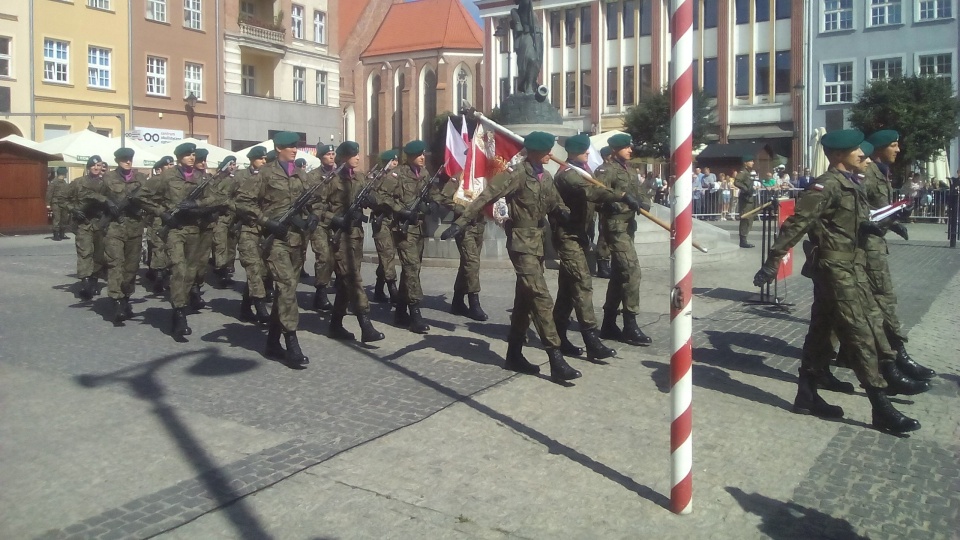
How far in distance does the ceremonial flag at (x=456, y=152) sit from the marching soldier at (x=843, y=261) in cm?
507

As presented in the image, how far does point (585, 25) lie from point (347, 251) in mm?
45677

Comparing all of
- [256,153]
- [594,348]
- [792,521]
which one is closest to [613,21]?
[256,153]

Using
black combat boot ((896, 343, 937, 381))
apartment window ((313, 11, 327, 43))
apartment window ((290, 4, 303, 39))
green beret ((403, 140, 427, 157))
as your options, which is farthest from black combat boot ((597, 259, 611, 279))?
apartment window ((313, 11, 327, 43))

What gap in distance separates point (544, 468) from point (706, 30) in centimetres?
4513

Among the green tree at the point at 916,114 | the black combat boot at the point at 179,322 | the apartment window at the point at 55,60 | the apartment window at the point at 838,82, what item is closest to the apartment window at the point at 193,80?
the apartment window at the point at 55,60

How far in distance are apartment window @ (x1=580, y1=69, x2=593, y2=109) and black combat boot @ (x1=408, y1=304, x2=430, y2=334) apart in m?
43.9

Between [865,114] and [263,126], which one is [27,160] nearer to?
[263,126]

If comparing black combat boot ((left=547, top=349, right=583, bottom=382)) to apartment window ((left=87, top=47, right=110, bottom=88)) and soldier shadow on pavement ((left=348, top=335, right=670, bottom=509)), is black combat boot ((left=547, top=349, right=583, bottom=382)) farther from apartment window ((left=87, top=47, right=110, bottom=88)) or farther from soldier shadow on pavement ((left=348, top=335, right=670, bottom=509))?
apartment window ((left=87, top=47, right=110, bottom=88))

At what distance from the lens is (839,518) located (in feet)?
14.7

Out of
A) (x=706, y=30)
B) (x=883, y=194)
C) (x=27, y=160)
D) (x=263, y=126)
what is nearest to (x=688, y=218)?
(x=883, y=194)

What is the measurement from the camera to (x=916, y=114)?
31.7 meters

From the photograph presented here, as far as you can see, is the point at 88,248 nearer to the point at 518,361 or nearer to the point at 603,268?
the point at 518,361

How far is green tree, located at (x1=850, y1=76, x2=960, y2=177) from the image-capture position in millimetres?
31562

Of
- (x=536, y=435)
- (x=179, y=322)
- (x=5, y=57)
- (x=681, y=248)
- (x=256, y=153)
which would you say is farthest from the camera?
(x=5, y=57)
